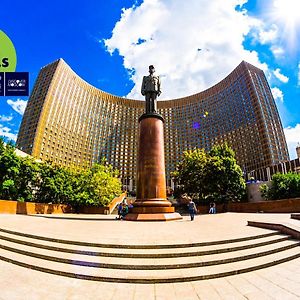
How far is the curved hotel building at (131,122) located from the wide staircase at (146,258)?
268 ft

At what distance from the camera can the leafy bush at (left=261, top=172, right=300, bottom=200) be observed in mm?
26969

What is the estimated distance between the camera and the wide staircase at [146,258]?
5355mm

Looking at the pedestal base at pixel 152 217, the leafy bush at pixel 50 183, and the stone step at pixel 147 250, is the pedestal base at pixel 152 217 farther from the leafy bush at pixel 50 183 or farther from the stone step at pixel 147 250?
the leafy bush at pixel 50 183

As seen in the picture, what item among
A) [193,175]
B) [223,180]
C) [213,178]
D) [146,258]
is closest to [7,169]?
[146,258]

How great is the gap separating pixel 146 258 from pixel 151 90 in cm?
1382

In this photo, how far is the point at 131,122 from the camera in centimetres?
12156

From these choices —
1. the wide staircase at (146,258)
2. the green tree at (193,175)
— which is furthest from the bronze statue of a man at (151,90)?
the green tree at (193,175)

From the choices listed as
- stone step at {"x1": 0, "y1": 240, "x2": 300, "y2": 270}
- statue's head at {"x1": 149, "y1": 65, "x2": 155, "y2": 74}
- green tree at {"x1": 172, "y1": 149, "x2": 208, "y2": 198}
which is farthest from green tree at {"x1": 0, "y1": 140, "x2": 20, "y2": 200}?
green tree at {"x1": 172, "y1": 149, "x2": 208, "y2": 198}

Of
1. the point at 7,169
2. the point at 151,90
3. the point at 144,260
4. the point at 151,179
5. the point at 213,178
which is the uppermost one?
the point at 151,90

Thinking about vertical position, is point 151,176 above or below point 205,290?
above

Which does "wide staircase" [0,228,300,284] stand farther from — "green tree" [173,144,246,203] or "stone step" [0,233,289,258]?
"green tree" [173,144,246,203]

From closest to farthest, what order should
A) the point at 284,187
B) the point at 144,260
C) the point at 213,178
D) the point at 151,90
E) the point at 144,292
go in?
the point at 144,292 < the point at 144,260 < the point at 151,90 < the point at 284,187 < the point at 213,178

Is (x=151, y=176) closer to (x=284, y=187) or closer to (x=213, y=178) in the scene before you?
(x=213, y=178)

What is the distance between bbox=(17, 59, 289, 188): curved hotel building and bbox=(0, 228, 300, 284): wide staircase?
81770 millimetres
